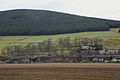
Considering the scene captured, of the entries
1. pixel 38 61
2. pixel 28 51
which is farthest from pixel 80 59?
pixel 28 51

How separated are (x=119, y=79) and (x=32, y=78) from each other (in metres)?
15.0

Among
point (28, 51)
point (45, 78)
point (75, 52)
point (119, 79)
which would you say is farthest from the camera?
point (28, 51)

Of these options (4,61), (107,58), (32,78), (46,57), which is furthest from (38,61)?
(32,78)

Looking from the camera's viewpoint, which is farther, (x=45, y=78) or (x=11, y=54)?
(x=11, y=54)

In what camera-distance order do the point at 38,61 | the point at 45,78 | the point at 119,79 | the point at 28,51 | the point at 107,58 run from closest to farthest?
the point at 119,79, the point at 45,78, the point at 107,58, the point at 38,61, the point at 28,51

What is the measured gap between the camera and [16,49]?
18425 cm

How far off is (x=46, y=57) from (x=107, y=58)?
24.9 m

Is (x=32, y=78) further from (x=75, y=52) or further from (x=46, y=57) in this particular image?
(x=75, y=52)

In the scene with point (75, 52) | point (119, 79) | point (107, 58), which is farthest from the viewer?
point (75, 52)

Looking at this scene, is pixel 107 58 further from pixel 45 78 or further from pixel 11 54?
pixel 45 78

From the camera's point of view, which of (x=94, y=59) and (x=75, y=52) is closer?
(x=94, y=59)

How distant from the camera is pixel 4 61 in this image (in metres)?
159

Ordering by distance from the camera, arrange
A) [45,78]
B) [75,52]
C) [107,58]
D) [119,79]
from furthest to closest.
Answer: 1. [75,52]
2. [107,58]
3. [45,78]
4. [119,79]

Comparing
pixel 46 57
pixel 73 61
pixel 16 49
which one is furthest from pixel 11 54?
pixel 73 61
